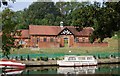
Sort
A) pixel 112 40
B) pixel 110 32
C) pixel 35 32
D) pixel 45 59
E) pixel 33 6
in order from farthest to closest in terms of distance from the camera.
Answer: pixel 33 6 → pixel 35 32 → pixel 112 40 → pixel 45 59 → pixel 110 32

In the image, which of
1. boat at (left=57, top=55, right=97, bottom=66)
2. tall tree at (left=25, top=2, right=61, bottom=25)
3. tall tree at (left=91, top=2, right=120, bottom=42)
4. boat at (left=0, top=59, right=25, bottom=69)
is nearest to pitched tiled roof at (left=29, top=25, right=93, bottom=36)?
tall tree at (left=25, top=2, right=61, bottom=25)

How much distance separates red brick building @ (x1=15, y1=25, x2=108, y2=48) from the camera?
17053 millimetres

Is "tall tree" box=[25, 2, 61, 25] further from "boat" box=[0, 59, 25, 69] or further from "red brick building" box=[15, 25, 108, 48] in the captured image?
"boat" box=[0, 59, 25, 69]

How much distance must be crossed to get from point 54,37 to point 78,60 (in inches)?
150

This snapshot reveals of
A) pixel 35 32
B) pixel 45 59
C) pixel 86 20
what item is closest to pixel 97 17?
pixel 86 20

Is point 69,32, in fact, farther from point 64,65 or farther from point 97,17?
point 97,17

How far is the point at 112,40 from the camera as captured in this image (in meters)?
16.2

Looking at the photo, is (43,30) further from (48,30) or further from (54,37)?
(54,37)

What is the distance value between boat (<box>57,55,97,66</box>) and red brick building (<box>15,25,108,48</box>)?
94.3 inches

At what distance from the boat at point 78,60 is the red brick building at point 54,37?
2.40 metres

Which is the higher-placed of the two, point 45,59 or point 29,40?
point 29,40

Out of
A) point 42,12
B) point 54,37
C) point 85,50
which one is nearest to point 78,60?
point 85,50

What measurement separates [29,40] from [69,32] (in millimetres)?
2650

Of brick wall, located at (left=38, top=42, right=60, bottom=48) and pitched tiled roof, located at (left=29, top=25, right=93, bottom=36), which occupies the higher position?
pitched tiled roof, located at (left=29, top=25, right=93, bottom=36)
